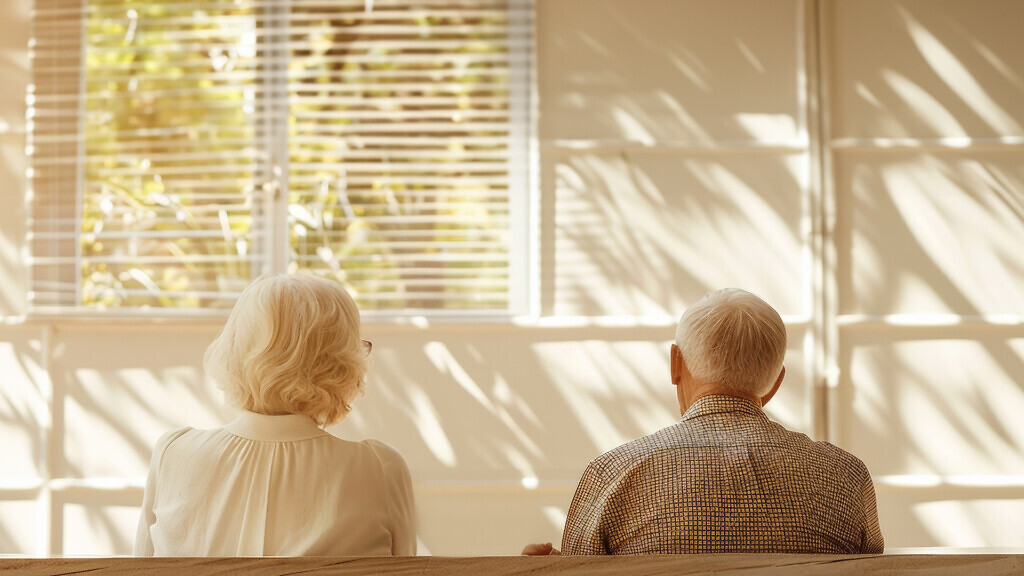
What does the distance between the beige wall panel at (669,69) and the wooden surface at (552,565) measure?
243 centimetres

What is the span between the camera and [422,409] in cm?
340

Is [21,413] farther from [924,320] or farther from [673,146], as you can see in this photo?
[924,320]

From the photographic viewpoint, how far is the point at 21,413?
11.2ft

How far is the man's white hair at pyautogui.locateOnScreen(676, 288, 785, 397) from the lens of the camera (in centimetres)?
172

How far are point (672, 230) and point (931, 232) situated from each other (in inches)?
40.2

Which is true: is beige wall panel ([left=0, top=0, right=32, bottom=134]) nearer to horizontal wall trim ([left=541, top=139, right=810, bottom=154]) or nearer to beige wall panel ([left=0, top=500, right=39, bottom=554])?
beige wall panel ([left=0, top=500, right=39, bottom=554])

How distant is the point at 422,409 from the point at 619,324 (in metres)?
0.83

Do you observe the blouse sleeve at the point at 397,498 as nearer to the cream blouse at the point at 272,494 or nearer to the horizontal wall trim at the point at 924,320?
the cream blouse at the point at 272,494

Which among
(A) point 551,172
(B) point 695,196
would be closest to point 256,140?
(A) point 551,172

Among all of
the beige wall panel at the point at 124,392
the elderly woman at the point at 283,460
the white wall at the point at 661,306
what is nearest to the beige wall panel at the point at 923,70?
the white wall at the point at 661,306

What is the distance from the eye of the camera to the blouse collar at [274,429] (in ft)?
5.34

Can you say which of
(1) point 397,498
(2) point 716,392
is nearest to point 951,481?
(2) point 716,392

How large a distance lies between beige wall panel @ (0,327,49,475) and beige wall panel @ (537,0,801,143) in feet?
7.24

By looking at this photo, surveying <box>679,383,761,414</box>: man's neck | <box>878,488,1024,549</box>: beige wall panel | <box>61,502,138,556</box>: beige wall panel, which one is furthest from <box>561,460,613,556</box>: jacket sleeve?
<box>61,502,138,556</box>: beige wall panel
